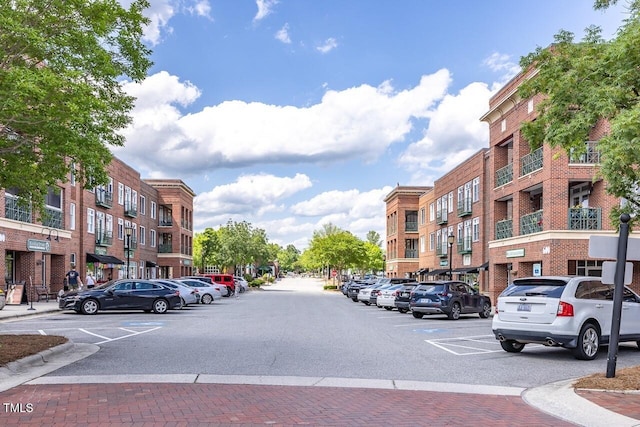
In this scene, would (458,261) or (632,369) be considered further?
(458,261)

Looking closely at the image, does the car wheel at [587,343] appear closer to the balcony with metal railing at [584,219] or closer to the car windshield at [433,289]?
the car windshield at [433,289]

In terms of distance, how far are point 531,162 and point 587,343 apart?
20.8 metres

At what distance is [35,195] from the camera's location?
14.0m

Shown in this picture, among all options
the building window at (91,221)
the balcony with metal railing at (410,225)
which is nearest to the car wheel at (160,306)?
the building window at (91,221)

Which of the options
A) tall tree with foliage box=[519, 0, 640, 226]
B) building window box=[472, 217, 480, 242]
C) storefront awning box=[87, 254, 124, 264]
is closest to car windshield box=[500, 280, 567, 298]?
tall tree with foliage box=[519, 0, 640, 226]

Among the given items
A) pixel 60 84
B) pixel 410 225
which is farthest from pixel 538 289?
pixel 410 225

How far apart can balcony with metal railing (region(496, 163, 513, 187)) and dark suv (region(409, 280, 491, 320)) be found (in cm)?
1181

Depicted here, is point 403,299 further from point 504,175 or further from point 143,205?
point 143,205

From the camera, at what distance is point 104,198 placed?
160 feet

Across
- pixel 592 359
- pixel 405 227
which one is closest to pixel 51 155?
pixel 592 359

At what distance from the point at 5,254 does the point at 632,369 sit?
3053 cm

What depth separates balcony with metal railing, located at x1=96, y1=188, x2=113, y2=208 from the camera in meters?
47.2

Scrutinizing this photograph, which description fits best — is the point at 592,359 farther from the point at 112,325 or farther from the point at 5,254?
the point at 5,254

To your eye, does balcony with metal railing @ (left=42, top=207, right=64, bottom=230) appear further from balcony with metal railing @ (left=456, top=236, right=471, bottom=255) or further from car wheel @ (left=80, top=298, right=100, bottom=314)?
balcony with metal railing @ (left=456, top=236, right=471, bottom=255)
